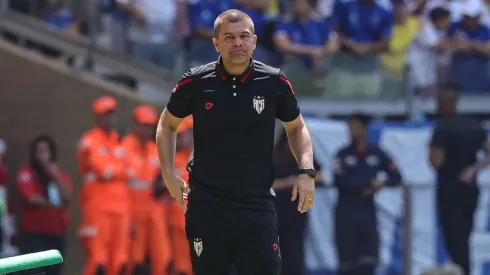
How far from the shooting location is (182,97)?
618 cm

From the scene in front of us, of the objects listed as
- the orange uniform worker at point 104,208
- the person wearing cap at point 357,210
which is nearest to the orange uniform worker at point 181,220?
the orange uniform worker at point 104,208

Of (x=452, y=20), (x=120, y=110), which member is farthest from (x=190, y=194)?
(x=452, y=20)

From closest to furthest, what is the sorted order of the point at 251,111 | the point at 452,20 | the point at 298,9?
the point at 251,111 → the point at 298,9 → the point at 452,20

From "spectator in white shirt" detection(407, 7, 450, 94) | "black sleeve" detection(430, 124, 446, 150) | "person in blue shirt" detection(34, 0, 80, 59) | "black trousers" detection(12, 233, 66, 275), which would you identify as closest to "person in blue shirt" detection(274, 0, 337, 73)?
"spectator in white shirt" detection(407, 7, 450, 94)

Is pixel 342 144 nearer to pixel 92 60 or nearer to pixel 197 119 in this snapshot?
pixel 92 60

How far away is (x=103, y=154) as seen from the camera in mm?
11477

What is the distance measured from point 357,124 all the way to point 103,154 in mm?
2839

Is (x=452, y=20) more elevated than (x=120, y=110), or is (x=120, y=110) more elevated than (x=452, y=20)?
(x=452, y=20)

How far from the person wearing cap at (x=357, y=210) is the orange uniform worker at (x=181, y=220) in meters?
1.69

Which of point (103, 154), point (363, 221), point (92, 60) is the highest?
point (92, 60)

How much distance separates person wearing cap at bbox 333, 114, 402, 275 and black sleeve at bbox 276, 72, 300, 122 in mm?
4829

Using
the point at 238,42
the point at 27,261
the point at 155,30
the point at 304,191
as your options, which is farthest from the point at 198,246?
the point at 155,30

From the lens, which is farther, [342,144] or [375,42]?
[375,42]

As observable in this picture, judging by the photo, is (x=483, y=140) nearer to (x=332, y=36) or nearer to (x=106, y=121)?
(x=332, y=36)
